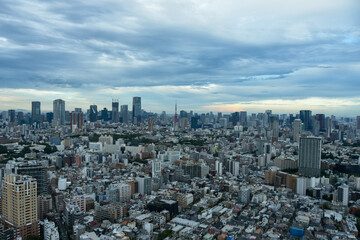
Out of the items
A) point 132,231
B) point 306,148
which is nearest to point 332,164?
point 306,148

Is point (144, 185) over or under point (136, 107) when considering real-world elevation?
under

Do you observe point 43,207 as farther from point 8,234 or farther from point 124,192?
point 124,192

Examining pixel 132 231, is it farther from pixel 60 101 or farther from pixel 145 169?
pixel 60 101

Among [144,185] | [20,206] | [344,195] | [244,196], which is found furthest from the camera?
[144,185]

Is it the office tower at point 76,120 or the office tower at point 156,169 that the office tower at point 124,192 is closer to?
the office tower at point 156,169

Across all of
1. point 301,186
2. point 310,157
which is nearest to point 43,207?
point 301,186

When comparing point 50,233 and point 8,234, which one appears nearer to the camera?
point 8,234
